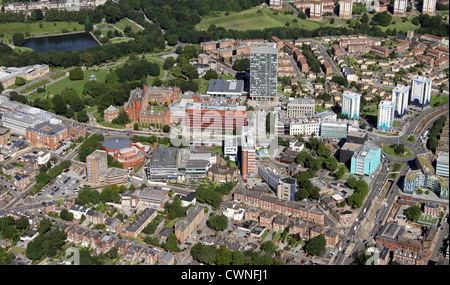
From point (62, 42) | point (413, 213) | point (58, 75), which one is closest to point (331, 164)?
point (413, 213)

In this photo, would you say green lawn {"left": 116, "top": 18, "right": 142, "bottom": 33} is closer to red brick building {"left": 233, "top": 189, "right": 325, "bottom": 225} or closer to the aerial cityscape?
the aerial cityscape

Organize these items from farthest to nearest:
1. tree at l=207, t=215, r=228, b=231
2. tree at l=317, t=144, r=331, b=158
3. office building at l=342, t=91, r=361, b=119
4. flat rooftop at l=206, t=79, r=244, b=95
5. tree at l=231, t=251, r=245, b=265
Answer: flat rooftop at l=206, t=79, r=244, b=95 < office building at l=342, t=91, r=361, b=119 < tree at l=317, t=144, r=331, b=158 < tree at l=207, t=215, r=228, b=231 < tree at l=231, t=251, r=245, b=265

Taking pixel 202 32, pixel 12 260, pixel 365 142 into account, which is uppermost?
pixel 202 32

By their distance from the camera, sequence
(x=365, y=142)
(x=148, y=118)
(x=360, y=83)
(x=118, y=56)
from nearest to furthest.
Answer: (x=365, y=142), (x=148, y=118), (x=360, y=83), (x=118, y=56)

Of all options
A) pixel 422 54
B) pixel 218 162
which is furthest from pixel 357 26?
pixel 218 162

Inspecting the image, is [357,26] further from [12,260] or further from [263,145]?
[12,260]

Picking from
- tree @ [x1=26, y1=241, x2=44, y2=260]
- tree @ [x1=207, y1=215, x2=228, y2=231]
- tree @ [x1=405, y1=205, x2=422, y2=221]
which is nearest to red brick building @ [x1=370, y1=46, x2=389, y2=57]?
tree @ [x1=405, y1=205, x2=422, y2=221]
